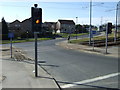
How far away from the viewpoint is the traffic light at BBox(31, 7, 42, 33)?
384 inches

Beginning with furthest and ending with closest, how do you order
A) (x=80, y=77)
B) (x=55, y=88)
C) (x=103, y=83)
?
(x=80, y=77) < (x=103, y=83) < (x=55, y=88)

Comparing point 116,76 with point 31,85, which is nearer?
point 31,85

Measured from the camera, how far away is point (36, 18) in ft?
32.2

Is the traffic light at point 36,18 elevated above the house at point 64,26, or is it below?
below

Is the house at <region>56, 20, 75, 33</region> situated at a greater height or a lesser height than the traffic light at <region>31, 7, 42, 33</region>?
greater

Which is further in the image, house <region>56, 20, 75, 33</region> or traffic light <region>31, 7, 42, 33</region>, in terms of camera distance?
house <region>56, 20, 75, 33</region>

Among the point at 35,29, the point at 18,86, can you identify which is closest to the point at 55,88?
the point at 18,86

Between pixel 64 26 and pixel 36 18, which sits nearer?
pixel 36 18

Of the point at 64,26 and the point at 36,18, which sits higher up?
the point at 64,26

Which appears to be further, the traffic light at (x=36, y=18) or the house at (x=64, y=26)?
the house at (x=64, y=26)

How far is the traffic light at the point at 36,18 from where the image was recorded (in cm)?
976

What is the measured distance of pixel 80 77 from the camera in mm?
10266

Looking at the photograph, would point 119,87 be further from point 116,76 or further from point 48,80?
point 48,80

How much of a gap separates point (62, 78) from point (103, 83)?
2.29m
